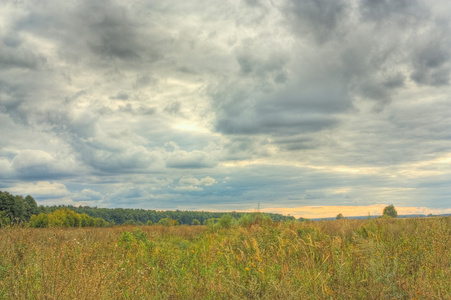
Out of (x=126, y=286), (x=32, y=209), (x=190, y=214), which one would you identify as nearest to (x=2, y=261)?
(x=126, y=286)

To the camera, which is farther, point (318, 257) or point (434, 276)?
point (318, 257)

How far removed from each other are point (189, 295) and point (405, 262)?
237 inches

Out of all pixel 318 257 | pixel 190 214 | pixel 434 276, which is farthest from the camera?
A: pixel 190 214

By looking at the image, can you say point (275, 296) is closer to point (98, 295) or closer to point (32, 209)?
point (98, 295)

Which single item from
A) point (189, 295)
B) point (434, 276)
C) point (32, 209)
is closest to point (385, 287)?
point (434, 276)

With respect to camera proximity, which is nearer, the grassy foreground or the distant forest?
the grassy foreground

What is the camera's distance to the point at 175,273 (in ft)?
28.5

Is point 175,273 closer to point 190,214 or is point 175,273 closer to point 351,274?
point 351,274

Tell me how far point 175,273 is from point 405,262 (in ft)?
21.0

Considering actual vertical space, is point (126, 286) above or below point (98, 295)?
below

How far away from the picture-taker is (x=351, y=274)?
753cm

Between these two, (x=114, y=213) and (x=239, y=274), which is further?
(x=114, y=213)

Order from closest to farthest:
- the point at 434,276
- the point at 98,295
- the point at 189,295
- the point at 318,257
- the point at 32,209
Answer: the point at 98,295
the point at 189,295
the point at 434,276
the point at 318,257
the point at 32,209

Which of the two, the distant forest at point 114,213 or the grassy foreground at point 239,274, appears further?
the distant forest at point 114,213
